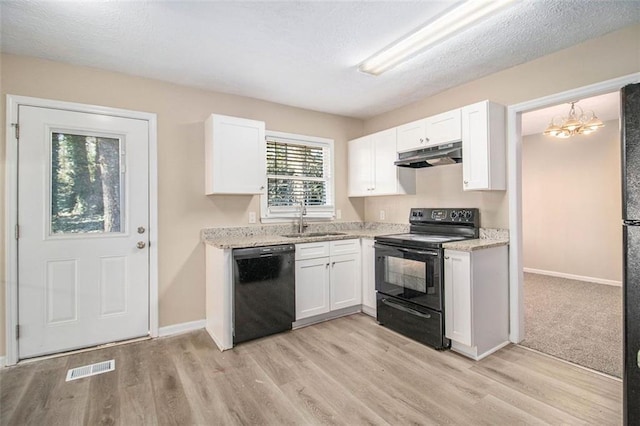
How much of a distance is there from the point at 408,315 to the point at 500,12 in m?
2.50

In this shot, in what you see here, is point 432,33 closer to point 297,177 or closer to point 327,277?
point 297,177

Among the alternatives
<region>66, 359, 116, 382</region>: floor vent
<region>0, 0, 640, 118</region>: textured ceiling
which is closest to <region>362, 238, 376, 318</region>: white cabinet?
<region>0, 0, 640, 118</region>: textured ceiling

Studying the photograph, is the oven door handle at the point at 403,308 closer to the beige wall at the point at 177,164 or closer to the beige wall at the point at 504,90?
the beige wall at the point at 504,90

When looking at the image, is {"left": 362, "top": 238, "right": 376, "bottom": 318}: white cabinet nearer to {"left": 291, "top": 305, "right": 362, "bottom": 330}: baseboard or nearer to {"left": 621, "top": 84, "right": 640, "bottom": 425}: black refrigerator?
{"left": 291, "top": 305, "right": 362, "bottom": 330}: baseboard

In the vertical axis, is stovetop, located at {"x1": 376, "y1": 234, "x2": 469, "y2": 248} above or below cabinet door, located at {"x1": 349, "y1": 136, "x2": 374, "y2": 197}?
below

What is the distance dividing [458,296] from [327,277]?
134cm

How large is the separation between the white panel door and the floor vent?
1.23 ft

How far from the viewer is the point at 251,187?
327 cm

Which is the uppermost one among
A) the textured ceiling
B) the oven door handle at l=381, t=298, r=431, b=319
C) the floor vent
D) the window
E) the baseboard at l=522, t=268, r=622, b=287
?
the textured ceiling

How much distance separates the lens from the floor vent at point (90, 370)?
236 centimetres

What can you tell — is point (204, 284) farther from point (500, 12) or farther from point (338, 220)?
point (500, 12)

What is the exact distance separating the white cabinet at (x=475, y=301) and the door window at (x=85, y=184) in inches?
120

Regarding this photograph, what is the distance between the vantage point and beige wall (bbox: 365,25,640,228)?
90.8 inches

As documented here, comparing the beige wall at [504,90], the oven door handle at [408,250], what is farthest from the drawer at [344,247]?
the beige wall at [504,90]
